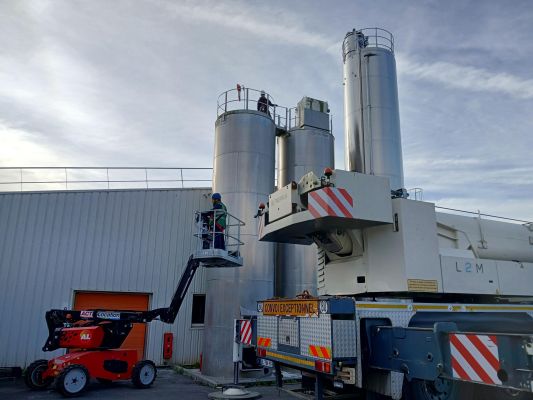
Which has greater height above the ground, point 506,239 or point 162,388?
point 506,239

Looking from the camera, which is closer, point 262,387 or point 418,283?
point 418,283

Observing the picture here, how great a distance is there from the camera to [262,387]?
10461mm

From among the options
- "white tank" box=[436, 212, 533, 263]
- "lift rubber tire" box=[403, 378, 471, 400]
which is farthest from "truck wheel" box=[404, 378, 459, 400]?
"white tank" box=[436, 212, 533, 263]

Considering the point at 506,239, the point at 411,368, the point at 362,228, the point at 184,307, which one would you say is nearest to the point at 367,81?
the point at 362,228

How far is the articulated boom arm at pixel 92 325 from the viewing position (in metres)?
9.96

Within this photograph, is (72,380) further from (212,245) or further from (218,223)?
(218,223)

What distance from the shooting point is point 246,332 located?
7.75 meters

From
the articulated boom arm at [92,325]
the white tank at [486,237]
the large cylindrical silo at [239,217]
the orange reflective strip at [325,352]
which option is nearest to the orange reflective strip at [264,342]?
the orange reflective strip at [325,352]

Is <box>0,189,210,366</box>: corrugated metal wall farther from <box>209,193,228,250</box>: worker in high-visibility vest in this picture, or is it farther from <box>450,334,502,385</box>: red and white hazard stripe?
<box>450,334,502,385</box>: red and white hazard stripe

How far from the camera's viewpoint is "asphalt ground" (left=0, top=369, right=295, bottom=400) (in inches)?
362

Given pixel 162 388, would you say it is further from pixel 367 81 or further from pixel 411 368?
pixel 367 81

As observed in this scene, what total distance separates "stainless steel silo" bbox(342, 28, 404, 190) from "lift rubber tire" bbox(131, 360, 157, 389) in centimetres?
685

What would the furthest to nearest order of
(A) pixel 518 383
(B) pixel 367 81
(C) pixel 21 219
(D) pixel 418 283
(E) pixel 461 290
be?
(C) pixel 21 219
(B) pixel 367 81
(E) pixel 461 290
(D) pixel 418 283
(A) pixel 518 383

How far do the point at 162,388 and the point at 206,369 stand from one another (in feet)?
Result: 4.80
